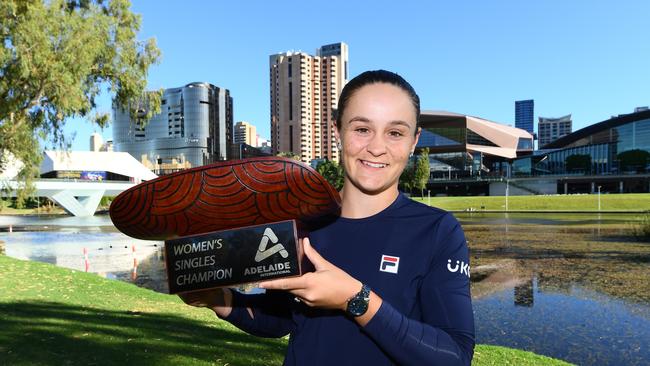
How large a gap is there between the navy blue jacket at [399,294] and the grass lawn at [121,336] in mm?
4076

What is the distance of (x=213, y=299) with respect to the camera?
1555 mm

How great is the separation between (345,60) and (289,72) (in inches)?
1628

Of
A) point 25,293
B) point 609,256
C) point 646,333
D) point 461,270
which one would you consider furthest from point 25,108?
point 609,256

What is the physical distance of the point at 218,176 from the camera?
1.19 metres

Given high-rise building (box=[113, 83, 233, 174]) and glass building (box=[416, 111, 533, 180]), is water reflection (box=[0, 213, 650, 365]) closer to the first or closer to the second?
glass building (box=[416, 111, 533, 180])

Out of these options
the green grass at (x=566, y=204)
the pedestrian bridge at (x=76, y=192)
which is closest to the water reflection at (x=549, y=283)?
the green grass at (x=566, y=204)

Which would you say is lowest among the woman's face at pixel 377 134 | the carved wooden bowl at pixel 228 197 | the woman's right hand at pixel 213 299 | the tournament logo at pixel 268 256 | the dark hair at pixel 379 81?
the woman's right hand at pixel 213 299

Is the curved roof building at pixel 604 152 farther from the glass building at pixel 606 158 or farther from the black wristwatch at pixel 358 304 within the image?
the black wristwatch at pixel 358 304

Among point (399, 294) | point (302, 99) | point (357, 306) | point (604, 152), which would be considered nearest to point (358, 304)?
point (357, 306)

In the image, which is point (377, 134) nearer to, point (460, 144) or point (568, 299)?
point (568, 299)

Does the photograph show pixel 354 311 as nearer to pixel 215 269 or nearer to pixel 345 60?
pixel 215 269

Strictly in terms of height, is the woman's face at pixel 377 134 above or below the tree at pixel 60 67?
below

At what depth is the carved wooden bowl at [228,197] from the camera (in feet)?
3.88

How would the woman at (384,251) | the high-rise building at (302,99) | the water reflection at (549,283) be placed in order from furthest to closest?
1. the high-rise building at (302,99)
2. the water reflection at (549,283)
3. the woman at (384,251)
